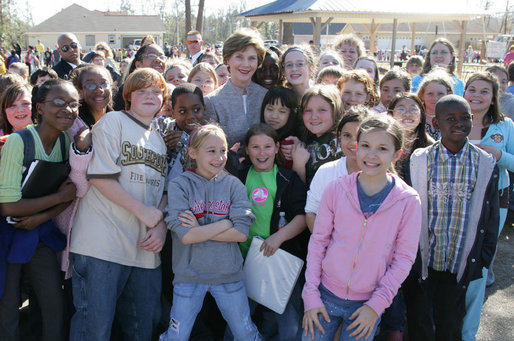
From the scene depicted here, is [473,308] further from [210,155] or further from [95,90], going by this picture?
[95,90]

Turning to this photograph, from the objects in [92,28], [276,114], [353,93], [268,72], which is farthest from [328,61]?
[92,28]

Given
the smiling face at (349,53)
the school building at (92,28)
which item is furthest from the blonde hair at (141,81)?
the school building at (92,28)

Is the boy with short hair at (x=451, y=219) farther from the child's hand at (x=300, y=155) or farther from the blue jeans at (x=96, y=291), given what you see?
the blue jeans at (x=96, y=291)

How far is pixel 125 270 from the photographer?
112 inches

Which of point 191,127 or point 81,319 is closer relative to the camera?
point 81,319

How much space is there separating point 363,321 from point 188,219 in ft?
4.17

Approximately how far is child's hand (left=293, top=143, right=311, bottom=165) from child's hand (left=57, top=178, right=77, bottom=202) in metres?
1.67

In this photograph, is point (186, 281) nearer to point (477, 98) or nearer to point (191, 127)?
point (191, 127)

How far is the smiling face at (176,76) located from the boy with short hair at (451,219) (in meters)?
2.89

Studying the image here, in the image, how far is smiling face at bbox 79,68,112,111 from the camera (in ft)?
10.5

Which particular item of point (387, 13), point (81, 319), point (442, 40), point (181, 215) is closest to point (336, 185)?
point (181, 215)

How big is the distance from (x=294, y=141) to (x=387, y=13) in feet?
51.3

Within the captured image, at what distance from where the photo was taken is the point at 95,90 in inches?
127

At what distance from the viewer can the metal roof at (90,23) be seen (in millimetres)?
63125
